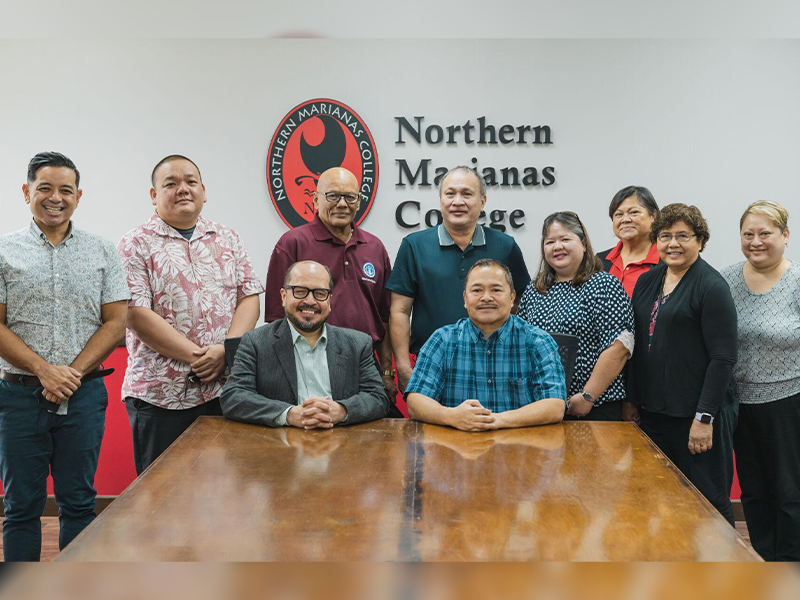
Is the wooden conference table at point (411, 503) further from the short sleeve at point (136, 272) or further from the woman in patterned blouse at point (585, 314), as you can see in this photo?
the short sleeve at point (136, 272)

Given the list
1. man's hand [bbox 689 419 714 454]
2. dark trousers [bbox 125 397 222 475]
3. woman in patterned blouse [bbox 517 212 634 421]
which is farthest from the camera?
dark trousers [bbox 125 397 222 475]

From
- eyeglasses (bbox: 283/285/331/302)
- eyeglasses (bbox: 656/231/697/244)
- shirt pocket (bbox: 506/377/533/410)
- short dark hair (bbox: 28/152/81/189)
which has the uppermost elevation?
short dark hair (bbox: 28/152/81/189)

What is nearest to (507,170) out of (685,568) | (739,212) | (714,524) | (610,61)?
(610,61)

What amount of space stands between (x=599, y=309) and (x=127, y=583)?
79.8 inches

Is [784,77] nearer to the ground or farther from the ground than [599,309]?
farther from the ground

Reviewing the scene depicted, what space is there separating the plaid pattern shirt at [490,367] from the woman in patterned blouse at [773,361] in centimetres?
87

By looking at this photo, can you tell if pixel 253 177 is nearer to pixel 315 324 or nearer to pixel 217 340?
pixel 217 340

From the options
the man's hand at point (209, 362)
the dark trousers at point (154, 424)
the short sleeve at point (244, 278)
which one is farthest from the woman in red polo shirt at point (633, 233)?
the dark trousers at point (154, 424)

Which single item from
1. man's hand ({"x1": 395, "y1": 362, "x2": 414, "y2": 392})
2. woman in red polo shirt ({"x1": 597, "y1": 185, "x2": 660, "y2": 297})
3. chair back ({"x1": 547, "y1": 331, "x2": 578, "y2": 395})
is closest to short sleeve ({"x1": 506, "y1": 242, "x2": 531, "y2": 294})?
woman in red polo shirt ({"x1": 597, "y1": 185, "x2": 660, "y2": 297})

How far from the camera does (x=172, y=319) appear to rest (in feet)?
9.34

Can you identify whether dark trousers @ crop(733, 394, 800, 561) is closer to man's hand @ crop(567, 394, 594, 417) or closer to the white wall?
man's hand @ crop(567, 394, 594, 417)

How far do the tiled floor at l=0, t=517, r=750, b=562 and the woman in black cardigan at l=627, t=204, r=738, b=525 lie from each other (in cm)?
86

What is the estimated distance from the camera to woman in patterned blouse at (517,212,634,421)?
107 inches

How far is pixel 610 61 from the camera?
12.7ft
